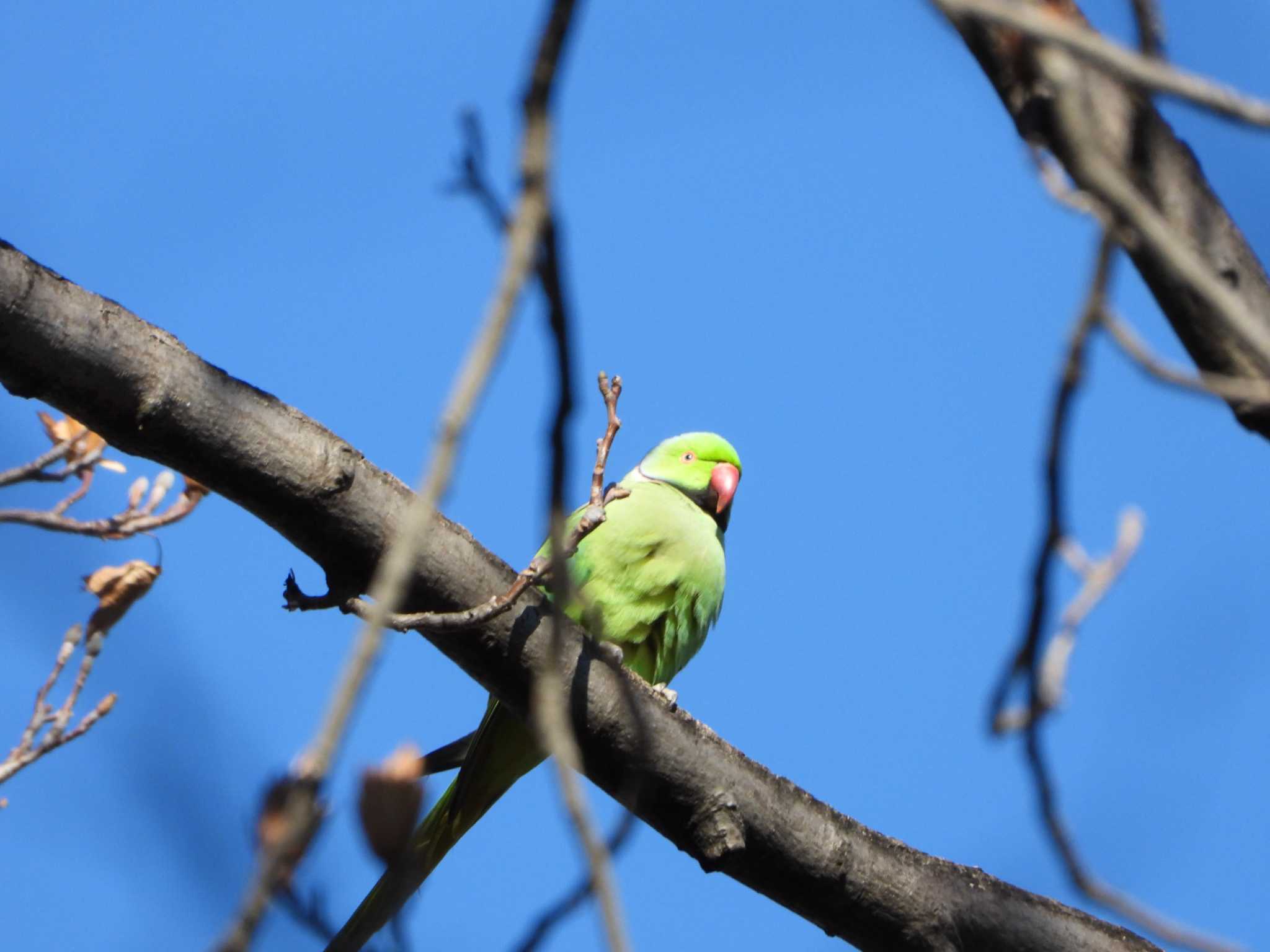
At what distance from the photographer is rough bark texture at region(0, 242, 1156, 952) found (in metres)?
2.03

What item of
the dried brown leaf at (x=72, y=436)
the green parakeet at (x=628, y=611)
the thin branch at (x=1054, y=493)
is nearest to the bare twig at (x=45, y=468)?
the dried brown leaf at (x=72, y=436)

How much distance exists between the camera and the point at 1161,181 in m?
1.42

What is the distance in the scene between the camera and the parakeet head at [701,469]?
4512 mm

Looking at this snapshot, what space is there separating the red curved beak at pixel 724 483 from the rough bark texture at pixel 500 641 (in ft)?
5.99

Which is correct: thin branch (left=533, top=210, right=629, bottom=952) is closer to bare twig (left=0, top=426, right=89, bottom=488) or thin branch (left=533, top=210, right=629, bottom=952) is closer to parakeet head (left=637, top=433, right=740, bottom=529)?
bare twig (left=0, top=426, right=89, bottom=488)

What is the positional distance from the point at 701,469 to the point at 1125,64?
383 centimetres

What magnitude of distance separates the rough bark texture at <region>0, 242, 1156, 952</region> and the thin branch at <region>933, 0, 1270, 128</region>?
49.7 inches

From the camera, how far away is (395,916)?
4.74ft

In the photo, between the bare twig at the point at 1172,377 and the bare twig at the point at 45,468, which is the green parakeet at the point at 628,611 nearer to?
the bare twig at the point at 45,468

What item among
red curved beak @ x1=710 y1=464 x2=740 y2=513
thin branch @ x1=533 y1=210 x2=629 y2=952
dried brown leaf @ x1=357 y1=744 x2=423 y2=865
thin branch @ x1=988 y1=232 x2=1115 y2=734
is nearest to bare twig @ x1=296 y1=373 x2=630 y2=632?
dried brown leaf @ x1=357 y1=744 x2=423 y2=865

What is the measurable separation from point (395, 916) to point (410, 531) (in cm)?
81

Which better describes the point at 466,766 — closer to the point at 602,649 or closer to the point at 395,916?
the point at 602,649

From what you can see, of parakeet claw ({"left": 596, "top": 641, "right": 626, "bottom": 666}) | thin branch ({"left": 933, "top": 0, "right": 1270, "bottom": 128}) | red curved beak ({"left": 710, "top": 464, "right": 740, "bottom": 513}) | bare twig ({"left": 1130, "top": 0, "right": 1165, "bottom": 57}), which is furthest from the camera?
red curved beak ({"left": 710, "top": 464, "right": 740, "bottom": 513})

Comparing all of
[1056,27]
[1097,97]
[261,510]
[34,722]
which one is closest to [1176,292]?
[1097,97]
